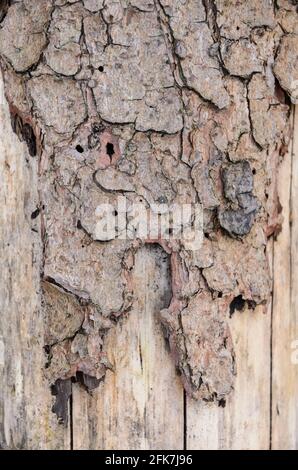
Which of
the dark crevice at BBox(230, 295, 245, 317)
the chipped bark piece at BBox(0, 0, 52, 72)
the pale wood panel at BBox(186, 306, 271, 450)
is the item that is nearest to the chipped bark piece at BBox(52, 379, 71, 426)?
the pale wood panel at BBox(186, 306, 271, 450)

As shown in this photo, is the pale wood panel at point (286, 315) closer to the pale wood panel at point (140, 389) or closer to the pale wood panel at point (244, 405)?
the pale wood panel at point (244, 405)

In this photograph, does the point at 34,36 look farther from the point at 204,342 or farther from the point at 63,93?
the point at 204,342

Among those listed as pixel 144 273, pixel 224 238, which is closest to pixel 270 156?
pixel 224 238

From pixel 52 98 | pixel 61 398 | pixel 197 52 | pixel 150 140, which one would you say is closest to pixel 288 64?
pixel 197 52

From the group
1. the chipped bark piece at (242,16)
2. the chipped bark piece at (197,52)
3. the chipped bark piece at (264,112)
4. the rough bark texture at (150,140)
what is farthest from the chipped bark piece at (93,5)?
the chipped bark piece at (264,112)

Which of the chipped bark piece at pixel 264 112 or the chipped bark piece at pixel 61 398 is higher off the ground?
the chipped bark piece at pixel 264 112

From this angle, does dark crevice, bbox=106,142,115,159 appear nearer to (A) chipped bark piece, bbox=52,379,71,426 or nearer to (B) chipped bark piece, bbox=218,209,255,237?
(B) chipped bark piece, bbox=218,209,255,237
